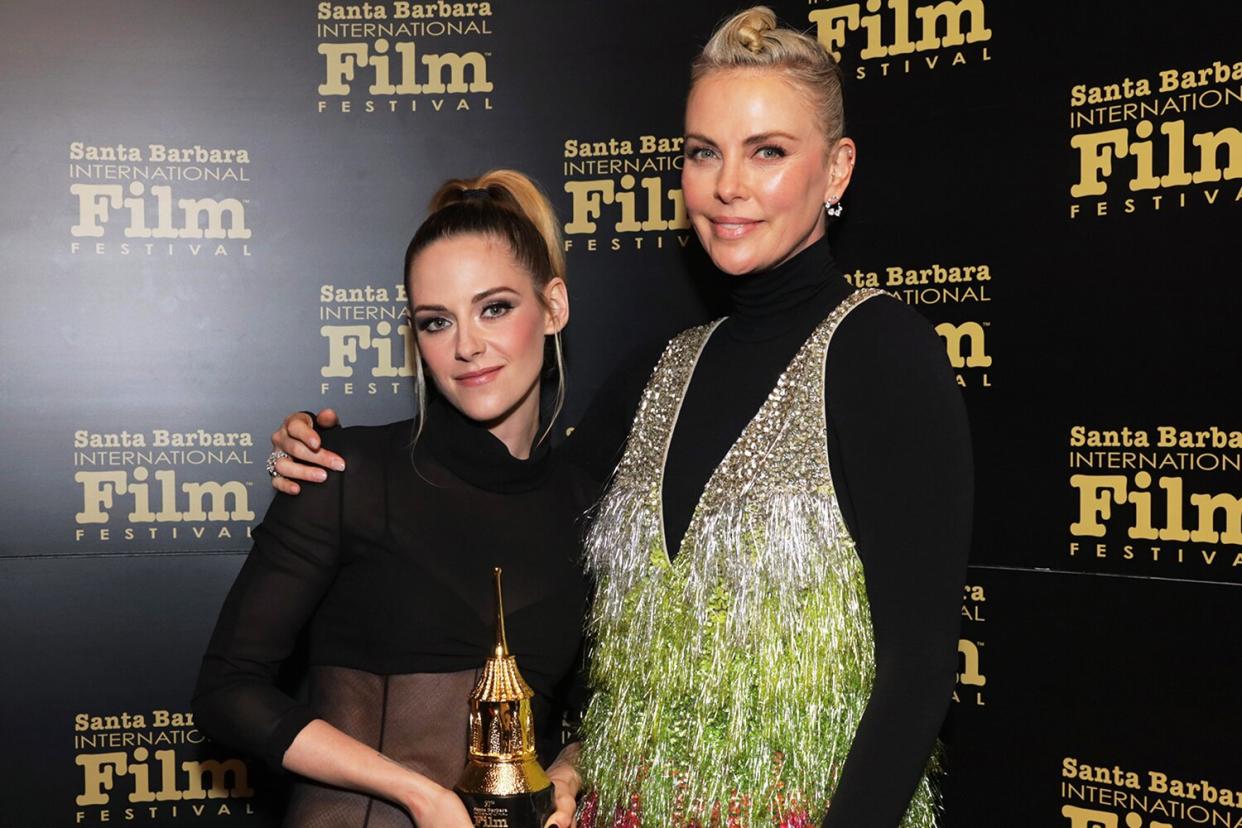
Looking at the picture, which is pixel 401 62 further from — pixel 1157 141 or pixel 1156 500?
pixel 1156 500

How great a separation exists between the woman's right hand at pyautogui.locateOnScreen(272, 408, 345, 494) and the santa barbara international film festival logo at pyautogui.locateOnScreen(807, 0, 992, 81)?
1382 millimetres

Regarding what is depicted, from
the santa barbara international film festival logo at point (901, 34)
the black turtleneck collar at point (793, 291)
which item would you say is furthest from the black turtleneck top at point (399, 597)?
the santa barbara international film festival logo at point (901, 34)

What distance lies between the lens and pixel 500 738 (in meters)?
1.46

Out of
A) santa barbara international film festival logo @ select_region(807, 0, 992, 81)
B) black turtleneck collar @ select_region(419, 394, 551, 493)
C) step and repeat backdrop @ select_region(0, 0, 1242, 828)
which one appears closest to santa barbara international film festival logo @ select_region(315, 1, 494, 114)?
step and repeat backdrop @ select_region(0, 0, 1242, 828)

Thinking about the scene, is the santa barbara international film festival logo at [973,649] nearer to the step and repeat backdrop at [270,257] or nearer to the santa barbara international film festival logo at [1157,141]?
the step and repeat backdrop at [270,257]

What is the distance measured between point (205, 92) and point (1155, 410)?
2066 millimetres

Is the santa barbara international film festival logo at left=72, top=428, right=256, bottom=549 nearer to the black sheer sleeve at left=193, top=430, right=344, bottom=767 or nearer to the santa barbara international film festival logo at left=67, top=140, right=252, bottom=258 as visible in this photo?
the santa barbara international film festival logo at left=67, top=140, right=252, bottom=258

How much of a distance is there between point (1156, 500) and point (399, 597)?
139cm

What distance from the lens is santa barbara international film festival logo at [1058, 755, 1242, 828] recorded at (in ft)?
7.04

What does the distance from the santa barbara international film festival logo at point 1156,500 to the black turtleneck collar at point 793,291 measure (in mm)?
914

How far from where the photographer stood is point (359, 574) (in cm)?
173

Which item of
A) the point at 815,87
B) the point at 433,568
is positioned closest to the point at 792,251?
the point at 815,87

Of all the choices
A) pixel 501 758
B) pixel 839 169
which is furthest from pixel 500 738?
pixel 839 169

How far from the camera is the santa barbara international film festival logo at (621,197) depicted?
8.91 feet
